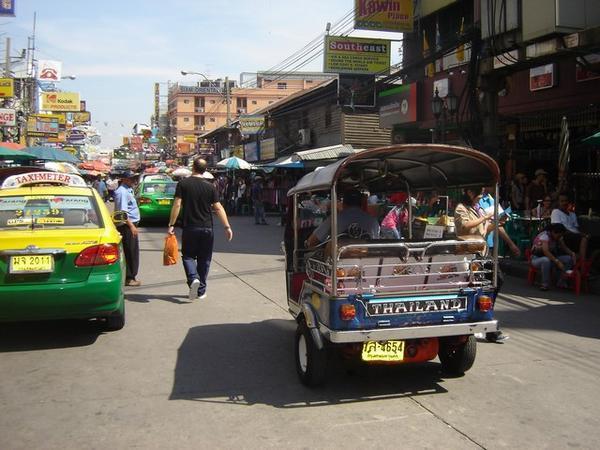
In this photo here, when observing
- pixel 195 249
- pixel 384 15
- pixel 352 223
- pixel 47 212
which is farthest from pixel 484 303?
pixel 384 15

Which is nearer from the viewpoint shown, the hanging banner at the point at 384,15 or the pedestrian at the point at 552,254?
the pedestrian at the point at 552,254

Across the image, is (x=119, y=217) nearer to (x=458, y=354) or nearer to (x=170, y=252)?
(x=170, y=252)

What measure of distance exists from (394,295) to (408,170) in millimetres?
1953

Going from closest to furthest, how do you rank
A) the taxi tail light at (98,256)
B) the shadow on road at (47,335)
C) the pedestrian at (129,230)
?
the taxi tail light at (98,256), the shadow on road at (47,335), the pedestrian at (129,230)

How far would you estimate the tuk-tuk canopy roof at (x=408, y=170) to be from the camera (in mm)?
4730

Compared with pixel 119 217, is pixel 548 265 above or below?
below

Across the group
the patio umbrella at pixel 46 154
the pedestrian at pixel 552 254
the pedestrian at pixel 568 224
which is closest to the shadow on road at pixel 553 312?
the pedestrian at pixel 552 254

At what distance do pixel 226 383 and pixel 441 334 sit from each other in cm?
181

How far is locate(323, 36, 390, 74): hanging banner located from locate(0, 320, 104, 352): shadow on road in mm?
14627

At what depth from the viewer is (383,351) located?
453 cm

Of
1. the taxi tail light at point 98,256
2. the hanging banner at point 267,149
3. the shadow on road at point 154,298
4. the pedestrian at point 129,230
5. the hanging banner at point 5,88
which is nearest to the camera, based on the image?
the taxi tail light at point 98,256

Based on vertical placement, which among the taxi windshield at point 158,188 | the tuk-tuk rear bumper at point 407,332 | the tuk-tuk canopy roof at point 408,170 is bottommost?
the tuk-tuk rear bumper at point 407,332

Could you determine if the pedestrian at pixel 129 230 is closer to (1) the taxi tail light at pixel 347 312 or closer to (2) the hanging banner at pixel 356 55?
(1) the taxi tail light at pixel 347 312

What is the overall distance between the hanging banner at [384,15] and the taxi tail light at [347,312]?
1559cm
